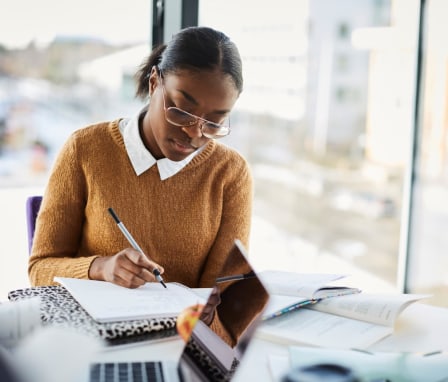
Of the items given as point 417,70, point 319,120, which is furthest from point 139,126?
point 319,120

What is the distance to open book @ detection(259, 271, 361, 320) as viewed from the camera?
1145 millimetres

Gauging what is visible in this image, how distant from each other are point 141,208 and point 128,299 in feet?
1.61

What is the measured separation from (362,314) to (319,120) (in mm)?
2363

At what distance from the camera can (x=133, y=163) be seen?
1.56m

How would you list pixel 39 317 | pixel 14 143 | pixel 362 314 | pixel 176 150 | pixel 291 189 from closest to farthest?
pixel 39 317
pixel 362 314
pixel 176 150
pixel 14 143
pixel 291 189

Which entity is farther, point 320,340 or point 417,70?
point 417,70

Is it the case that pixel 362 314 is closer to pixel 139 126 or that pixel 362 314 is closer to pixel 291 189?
pixel 139 126

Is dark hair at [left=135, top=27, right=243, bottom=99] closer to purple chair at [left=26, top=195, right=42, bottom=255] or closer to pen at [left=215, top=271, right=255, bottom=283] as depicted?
→ purple chair at [left=26, top=195, right=42, bottom=255]

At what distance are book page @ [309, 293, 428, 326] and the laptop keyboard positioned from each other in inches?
17.4

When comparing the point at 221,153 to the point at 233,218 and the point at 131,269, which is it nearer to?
the point at 233,218

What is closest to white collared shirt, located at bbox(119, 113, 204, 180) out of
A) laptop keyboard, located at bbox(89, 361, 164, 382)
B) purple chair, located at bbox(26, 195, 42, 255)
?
purple chair, located at bbox(26, 195, 42, 255)

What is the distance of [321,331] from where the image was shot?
1066 mm

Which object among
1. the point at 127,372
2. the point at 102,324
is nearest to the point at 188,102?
the point at 102,324

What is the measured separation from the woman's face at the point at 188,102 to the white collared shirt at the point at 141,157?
0.22ft
